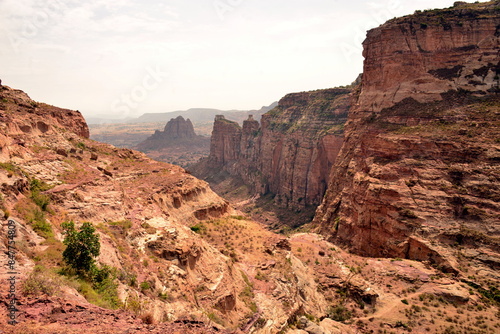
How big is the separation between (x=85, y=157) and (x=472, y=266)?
1721 inches

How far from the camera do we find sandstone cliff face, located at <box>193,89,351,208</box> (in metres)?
81.8

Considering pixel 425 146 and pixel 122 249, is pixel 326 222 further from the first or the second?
pixel 122 249

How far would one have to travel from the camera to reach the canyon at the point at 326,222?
12172 mm

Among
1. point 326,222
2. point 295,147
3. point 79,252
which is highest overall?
point 79,252

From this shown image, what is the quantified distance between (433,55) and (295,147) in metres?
50.7

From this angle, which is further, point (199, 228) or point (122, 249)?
point (199, 228)

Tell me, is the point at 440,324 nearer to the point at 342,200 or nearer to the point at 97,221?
the point at 342,200

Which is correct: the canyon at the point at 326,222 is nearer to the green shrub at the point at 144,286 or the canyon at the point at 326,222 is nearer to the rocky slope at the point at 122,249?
the rocky slope at the point at 122,249

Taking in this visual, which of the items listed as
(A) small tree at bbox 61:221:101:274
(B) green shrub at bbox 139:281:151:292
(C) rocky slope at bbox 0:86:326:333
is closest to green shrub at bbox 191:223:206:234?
(C) rocky slope at bbox 0:86:326:333

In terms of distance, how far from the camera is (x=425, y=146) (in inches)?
1519

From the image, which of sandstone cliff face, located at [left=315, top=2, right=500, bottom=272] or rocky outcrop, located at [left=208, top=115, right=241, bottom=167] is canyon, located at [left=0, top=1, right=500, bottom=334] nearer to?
sandstone cliff face, located at [left=315, top=2, right=500, bottom=272]

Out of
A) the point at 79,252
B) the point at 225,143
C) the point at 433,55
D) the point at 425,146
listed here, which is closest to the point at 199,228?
the point at 79,252

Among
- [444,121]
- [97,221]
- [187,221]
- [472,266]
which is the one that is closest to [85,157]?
[187,221]

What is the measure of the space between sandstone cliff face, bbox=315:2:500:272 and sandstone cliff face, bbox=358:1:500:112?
0.14 metres
